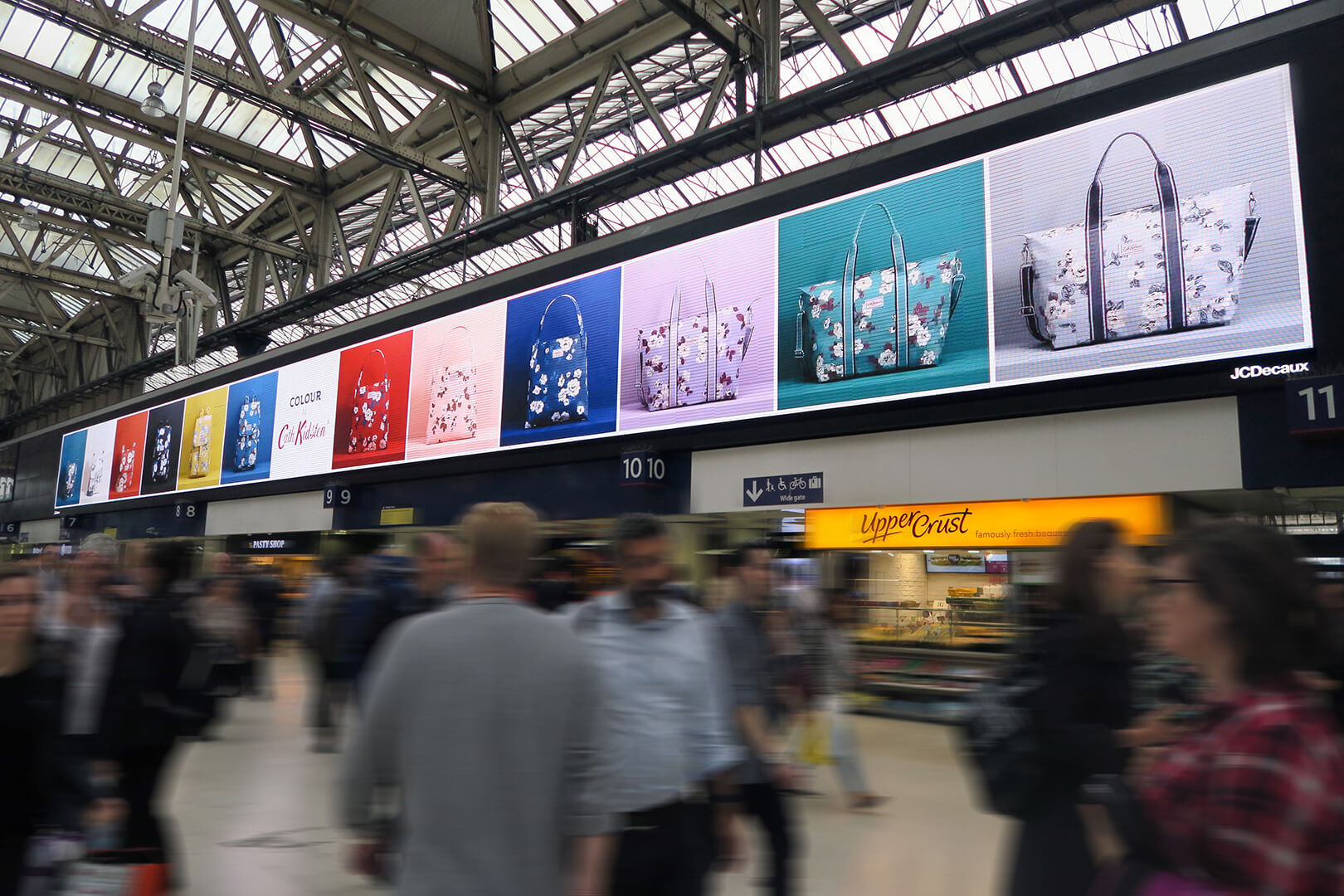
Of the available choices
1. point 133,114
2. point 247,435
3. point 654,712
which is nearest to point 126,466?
point 247,435

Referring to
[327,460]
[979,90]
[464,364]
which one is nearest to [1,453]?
[327,460]

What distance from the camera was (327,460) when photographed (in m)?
18.7

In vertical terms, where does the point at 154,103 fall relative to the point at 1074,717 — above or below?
above

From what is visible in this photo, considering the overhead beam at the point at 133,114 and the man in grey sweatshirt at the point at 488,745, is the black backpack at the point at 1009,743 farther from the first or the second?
the overhead beam at the point at 133,114

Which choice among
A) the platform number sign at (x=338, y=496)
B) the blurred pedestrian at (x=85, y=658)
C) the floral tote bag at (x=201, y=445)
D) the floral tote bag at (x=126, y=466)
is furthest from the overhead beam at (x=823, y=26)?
the floral tote bag at (x=126, y=466)

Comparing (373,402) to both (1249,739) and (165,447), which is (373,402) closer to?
(165,447)

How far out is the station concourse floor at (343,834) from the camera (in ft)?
13.4

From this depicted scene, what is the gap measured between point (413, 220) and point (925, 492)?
71.1 ft

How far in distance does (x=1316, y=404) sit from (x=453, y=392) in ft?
41.2

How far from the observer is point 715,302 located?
12.2m

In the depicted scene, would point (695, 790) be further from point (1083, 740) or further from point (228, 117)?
point (228, 117)

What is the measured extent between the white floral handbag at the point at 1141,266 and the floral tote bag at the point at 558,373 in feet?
22.1

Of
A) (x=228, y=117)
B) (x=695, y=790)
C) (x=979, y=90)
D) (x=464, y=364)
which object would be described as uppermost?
(x=228, y=117)

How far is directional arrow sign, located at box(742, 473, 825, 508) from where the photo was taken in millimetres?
10922
